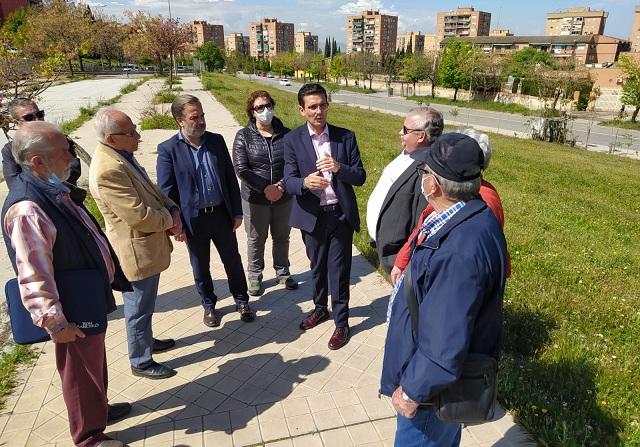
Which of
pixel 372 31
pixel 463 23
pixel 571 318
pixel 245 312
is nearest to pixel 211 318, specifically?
pixel 245 312

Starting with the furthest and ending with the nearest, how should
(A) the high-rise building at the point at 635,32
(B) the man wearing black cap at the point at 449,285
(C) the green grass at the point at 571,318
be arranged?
(A) the high-rise building at the point at 635,32 < (C) the green grass at the point at 571,318 < (B) the man wearing black cap at the point at 449,285

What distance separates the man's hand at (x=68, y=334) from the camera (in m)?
2.28

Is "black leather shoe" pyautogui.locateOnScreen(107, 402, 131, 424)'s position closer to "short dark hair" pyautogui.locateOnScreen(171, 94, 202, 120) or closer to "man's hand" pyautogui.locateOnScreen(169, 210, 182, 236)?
"man's hand" pyautogui.locateOnScreen(169, 210, 182, 236)

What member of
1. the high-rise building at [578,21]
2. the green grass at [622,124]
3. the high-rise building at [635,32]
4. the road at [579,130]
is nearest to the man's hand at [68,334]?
the road at [579,130]

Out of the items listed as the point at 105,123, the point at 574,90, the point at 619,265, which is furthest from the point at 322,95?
the point at 574,90

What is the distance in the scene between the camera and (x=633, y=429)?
112 inches

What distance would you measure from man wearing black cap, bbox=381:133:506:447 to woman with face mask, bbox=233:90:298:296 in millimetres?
2518

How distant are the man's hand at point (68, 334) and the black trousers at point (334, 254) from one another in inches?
73.7

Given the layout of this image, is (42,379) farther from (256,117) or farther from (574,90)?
(574,90)

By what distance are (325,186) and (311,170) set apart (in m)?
0.26

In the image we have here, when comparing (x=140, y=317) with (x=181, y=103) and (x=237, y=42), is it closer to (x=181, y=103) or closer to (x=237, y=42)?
(x=181, y=103)

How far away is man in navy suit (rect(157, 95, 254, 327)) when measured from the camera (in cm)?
363

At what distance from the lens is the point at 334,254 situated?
3676 millimetres

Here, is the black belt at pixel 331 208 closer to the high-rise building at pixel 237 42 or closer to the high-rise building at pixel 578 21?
the high-rise building at pixel 578 21
